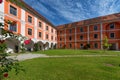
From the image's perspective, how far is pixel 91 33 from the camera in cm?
4225

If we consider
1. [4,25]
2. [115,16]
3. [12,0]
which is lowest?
[4,25]

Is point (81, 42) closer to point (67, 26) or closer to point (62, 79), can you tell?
point (67, 26)

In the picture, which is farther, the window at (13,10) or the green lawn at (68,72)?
the window at (13,10)

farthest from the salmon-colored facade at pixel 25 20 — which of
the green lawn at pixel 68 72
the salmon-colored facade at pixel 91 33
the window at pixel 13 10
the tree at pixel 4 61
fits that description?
the salmon-colored facade at pixel 91 33

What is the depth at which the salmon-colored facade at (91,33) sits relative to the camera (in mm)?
37256

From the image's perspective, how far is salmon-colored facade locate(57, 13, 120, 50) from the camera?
122 ft

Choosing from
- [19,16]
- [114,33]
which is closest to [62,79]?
[19,16]

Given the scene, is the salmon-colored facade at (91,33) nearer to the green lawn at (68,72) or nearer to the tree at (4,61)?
the green lawn at (68,72)

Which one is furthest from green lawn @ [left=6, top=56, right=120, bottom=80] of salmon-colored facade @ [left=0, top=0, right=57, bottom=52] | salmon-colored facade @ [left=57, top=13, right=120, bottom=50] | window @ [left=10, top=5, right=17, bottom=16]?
salmon-colored facade @ [left=57, top=13, right=120, bottom=50]

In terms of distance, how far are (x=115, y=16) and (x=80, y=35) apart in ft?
45.0

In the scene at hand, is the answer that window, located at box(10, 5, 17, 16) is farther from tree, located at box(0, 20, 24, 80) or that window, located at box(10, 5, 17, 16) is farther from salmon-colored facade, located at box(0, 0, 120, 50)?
tree, located at box(0, 20, 24, 80)

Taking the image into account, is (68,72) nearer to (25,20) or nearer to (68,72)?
(68,72)

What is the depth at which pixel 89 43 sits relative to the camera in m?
42.8

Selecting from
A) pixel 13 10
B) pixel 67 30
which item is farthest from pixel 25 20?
pixel 67 30
